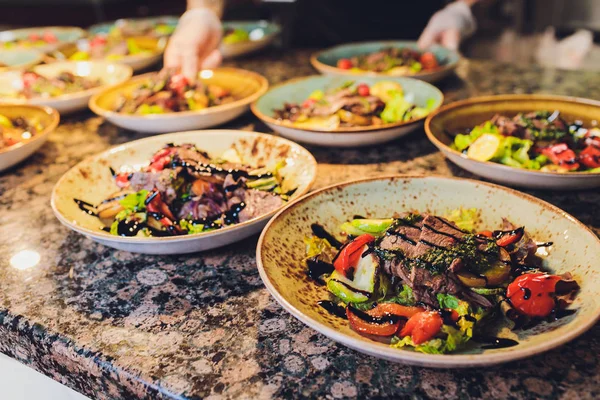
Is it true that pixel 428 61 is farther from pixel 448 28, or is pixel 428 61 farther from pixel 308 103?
pixel 308 103

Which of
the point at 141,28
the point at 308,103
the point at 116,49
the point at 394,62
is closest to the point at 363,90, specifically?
the point at 308,103

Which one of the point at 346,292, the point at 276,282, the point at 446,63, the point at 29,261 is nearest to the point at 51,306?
the point at 29,261

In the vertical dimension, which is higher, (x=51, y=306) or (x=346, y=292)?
(x=346, y=292)

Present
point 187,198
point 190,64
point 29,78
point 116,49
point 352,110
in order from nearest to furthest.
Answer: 1. point 187,198
2. point 352,110
3. point 190,64
4. point 29,78
5. point 116,49

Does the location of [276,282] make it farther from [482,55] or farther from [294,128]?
[482,55]

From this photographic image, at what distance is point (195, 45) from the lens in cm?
348

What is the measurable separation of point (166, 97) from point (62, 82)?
1.03 meters

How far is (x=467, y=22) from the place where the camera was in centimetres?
402

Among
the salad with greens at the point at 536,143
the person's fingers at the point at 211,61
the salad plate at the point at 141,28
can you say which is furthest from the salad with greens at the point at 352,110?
the salad plate at the point at 141,28

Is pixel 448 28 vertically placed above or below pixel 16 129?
above

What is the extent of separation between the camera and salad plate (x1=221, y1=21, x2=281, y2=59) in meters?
4.30

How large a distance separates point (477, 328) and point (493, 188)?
0.60 meters

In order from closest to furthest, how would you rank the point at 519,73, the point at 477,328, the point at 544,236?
the point at 477,328
the point at 544,236
the point at 519,73

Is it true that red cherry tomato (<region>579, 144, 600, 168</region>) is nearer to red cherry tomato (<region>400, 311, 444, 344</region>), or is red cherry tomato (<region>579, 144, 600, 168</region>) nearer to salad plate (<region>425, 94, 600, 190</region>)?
salad plate (<region>425, 94, 600, 190</region>)
